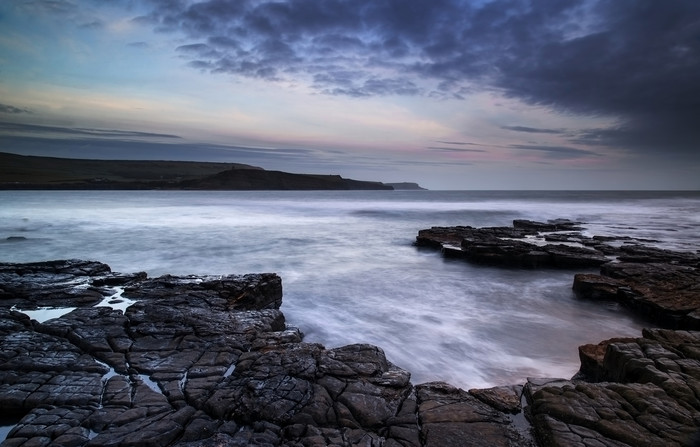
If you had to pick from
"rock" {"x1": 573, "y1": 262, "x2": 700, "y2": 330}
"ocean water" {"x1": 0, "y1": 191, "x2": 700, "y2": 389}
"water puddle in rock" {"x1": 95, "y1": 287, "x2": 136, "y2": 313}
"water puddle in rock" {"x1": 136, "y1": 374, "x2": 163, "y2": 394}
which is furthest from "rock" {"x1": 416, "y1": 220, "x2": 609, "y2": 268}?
"water puddle in rock" {"x1": 136, "y1": 374, "x2": 163, "y2": 394}

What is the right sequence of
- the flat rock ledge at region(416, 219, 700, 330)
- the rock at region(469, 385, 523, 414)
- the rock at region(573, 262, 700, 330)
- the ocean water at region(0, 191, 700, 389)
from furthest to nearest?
the flat rock ledge at region(416, 219, 700, 330) < the rock at region(573, 262, 700, 330) < the ocean water at region(0, 191, 700, 389) < the rock at region(469, 385, 523, 414)

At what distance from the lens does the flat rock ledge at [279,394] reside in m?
3.55

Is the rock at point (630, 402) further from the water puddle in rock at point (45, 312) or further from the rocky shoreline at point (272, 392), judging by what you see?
the water puddle in rock at point (45, 312)

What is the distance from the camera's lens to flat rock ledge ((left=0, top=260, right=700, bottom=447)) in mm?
3549

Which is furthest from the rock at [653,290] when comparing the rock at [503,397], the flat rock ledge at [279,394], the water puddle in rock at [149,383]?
the water puddle in rock at [149,383]

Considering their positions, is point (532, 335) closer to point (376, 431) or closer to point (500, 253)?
point (376, 431)

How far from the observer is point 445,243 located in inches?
667

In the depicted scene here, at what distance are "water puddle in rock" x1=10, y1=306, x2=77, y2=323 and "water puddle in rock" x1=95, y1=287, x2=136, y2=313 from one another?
20.0 inches

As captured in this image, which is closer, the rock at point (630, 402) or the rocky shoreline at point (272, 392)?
the rock at point (630, 402)

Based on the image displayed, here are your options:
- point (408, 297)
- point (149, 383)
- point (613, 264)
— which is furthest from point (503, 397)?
point (613, 264)

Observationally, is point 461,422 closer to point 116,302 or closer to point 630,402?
point 630,402

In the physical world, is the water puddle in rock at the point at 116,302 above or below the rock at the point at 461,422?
below

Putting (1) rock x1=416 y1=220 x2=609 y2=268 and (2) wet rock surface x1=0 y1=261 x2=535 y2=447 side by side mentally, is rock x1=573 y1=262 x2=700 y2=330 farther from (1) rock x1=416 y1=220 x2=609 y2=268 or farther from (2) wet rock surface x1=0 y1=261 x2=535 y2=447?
(2) wet rock surface x1=0 y1=261 x2=535 y2=447

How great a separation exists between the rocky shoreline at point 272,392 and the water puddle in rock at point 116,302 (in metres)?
0.64
